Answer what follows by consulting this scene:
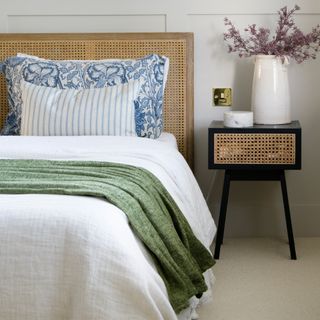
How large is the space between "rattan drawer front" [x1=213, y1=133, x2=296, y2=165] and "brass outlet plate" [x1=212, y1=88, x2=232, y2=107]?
0.46m

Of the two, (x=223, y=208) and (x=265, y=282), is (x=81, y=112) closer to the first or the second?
(x=223, y=208)

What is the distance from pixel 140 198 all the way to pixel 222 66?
193 cm

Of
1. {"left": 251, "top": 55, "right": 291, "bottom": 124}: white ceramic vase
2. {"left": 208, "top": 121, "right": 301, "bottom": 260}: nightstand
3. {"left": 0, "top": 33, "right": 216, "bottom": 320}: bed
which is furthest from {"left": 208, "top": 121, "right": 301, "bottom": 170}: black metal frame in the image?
{"left": 0, "top": 33, "right": 216, "bottom": 320}: bed

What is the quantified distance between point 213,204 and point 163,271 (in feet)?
6.46

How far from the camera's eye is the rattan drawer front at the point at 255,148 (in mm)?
3666

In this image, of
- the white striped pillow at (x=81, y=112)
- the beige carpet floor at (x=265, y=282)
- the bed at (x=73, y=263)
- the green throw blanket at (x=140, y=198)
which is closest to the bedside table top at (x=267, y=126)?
the white striped pillow at (x=81, y=112)

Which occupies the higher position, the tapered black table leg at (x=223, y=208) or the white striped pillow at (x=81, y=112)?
the white striped pillow at (x=81, y=112)

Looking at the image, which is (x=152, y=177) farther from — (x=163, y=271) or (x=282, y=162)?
(x=282, y=162)

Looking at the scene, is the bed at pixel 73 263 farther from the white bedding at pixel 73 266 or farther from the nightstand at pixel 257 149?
the nightstand at pixel 257 149

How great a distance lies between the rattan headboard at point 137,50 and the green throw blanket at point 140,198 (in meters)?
1.41

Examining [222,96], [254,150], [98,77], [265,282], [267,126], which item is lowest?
[265,282]

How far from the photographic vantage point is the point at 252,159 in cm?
369

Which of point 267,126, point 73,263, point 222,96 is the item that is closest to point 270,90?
point 267,126

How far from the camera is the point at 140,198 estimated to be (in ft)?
7.56
